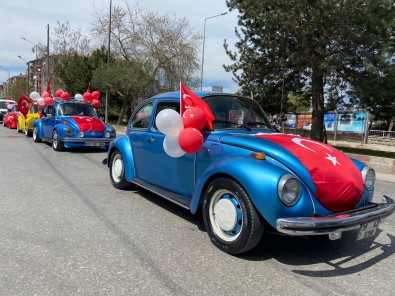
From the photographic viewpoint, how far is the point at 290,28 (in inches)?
547

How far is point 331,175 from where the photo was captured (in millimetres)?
3732

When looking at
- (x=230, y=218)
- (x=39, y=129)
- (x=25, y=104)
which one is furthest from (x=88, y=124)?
(x=230, y=218)

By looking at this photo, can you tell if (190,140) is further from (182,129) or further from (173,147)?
(173,147)

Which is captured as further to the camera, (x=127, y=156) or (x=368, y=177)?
(x=127, y=156)

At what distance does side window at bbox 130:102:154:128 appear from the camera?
577 centimetres

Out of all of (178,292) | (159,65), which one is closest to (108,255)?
(178,292)

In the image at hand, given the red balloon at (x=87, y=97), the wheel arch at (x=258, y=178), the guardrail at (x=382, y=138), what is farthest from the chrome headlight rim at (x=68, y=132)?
the guardrail at (x=382, y=138)

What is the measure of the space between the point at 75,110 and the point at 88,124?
3.78ft

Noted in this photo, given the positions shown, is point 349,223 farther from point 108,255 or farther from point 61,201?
point 61,201

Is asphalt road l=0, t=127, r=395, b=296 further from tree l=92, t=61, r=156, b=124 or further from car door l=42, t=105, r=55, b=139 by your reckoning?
tree l=92, t=61, r=156, b=124

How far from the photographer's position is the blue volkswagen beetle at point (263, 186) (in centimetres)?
345

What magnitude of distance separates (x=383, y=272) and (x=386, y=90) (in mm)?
11690

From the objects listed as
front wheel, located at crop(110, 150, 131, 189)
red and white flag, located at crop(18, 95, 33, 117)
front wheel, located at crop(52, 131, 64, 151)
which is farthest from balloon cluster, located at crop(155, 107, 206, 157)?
red and white flag, located at crop(18, 95, 33, 117)

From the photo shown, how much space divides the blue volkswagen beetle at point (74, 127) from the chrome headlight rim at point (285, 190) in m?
9.44
